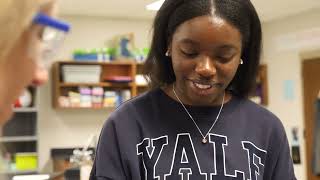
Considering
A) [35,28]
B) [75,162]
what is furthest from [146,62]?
[75,162]

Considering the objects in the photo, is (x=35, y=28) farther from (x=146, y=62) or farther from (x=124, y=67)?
(x=124, y=67)

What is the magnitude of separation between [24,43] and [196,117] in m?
0.74

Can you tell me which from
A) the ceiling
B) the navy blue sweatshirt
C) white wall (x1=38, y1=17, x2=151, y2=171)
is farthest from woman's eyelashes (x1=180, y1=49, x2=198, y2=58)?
white wall (x1=38, y1=17, x2=151, y2=171)

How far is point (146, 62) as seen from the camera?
144 centimetres

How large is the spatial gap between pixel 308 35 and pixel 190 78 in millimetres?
4609

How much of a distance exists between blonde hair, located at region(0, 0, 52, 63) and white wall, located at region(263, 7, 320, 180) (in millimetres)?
5062

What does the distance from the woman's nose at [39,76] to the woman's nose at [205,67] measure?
57cm

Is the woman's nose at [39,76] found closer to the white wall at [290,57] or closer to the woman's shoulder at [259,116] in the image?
the woman's shoulder at [259,116]

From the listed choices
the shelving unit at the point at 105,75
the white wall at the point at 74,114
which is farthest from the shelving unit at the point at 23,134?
the shelving unit at the point at 105,75

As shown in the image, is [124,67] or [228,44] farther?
[124,67]

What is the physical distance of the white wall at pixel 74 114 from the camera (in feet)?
18.3

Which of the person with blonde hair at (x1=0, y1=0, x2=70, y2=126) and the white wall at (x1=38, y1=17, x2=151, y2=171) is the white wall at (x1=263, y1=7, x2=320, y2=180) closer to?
the white wall at (x1=38, y1=17, x2=151, y2=171)

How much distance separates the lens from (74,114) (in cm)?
569

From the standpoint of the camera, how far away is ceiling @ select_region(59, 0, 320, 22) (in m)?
5.01
